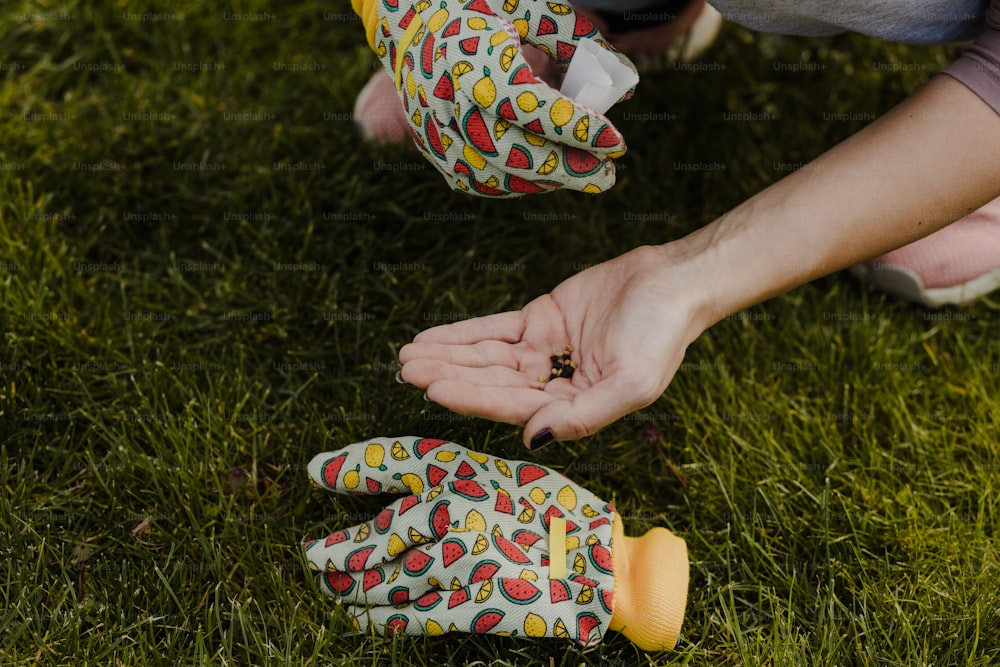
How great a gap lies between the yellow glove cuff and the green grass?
8 cm

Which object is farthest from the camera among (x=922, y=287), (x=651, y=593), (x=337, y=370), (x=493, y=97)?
(x=922, y=287)

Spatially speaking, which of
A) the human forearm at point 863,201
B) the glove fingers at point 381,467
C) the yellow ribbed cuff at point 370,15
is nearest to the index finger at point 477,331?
the glove fingers at point 381,467

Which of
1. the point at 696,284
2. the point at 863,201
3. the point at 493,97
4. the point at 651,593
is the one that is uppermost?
the point at 493,97

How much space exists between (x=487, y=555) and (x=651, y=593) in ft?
0.97

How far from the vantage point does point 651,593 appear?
5.11 ft

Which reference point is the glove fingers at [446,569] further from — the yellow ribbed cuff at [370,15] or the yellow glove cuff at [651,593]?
the yellow ribbed cuff at [370,15]

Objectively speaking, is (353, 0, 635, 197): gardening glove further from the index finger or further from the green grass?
the green grass

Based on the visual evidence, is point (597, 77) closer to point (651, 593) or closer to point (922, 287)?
point (651, 593)

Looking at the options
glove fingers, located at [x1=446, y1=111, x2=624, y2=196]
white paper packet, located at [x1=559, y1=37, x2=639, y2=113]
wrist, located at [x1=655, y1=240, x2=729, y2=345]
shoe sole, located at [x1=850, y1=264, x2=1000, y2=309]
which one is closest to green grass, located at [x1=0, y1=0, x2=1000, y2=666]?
shoe sole, located at [x1=850, y1=264, x2=1000, y2=309]

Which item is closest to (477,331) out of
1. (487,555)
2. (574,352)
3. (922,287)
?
(574,352)

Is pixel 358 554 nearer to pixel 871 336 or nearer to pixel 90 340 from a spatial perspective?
pixel 90 340

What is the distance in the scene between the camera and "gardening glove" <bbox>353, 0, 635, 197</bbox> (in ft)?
4.71

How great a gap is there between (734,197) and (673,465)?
2.63 ft

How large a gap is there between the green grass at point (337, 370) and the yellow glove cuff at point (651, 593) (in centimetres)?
8
